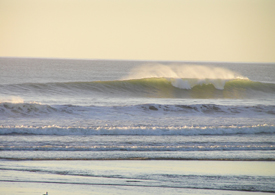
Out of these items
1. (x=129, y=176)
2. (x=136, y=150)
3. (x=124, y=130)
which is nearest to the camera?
(x=129, y=176)

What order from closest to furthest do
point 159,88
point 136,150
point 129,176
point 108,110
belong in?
point 129,176 → point 136,150 → point 108,110 → point 159,88

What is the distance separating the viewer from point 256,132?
39.6 feet

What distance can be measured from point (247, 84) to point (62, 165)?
25145 mm

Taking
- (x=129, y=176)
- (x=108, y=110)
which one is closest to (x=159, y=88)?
(x=108, y=110)

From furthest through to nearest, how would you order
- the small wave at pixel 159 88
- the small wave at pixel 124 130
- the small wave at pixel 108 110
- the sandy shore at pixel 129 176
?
the small wave at pixel 159 88
the small wave at pixel 108 110
the small wave at pixel 124 130
the sandy shore at pixel 129 176

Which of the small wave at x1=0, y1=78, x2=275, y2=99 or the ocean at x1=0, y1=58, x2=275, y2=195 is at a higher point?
the small wave at x1=0, y1=78, x2=275, y2=99

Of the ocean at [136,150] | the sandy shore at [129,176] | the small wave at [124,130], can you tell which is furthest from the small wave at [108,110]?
the sandy shore at [129,176]

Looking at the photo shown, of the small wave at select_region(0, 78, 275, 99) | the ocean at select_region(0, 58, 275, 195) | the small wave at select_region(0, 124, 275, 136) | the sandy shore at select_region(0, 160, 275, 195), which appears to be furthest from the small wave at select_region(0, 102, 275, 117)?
the sandy shore at select_region(0, 160, 275, 195)

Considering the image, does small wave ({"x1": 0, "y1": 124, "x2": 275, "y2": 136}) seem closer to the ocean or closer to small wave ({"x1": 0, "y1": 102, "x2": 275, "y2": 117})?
the ocean

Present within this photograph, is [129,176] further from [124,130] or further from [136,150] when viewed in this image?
[124,130]

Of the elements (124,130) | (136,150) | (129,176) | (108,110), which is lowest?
(129,176)

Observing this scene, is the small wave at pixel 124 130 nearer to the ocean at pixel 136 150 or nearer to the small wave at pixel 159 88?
the ocean at pixel 136 150

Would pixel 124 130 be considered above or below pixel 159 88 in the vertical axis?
below

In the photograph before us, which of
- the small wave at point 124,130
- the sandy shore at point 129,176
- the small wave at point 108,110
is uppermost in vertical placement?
the small wave at point 108,110
